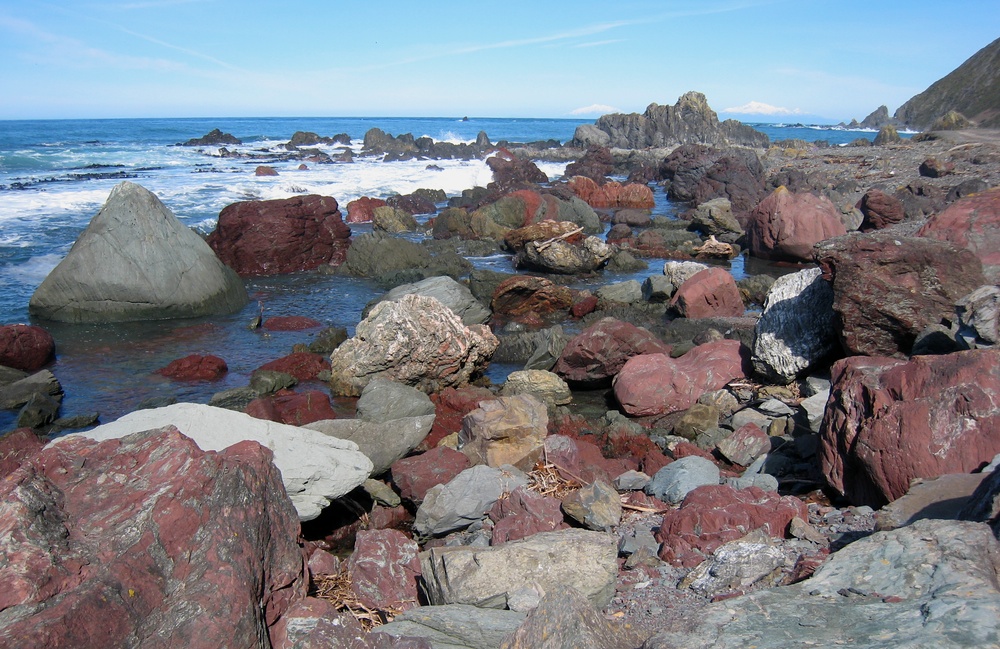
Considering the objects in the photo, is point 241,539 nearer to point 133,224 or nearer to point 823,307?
point 823,307

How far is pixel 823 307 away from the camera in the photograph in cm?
796

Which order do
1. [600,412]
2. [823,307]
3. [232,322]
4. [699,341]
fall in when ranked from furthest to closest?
[232,322]
[699,341]
[600,412]
[823,307]

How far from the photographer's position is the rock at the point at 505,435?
6531mm

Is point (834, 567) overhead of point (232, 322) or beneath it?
overhead

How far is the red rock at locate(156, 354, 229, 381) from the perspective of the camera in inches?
386

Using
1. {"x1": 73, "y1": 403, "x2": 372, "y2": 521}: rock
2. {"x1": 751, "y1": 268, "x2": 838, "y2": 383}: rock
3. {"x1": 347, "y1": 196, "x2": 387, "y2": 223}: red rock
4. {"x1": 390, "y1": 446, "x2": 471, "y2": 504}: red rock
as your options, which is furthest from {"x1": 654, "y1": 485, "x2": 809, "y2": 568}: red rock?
{"x1": 347, "y1": 196, "x2": 387, "y2": 223}: red rock

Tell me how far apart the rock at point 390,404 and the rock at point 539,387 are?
1.40 metres

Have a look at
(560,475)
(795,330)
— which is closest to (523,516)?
A: (560,475)

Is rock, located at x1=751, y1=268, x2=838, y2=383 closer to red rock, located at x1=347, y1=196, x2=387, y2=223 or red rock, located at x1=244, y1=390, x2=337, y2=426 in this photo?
red rock, located at x1=244, y1=390, x2=337, y2=426

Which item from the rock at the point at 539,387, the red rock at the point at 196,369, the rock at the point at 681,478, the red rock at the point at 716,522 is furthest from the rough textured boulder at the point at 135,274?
the red rock at the point at 716,522

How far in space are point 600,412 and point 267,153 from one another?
49100mm

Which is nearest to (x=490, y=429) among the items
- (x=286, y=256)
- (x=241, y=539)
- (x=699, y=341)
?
(x=241, y=539)

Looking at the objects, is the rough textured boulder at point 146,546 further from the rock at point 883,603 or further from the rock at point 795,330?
the rock at point 795,330

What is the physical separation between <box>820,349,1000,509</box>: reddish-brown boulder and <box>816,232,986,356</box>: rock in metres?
1.66
